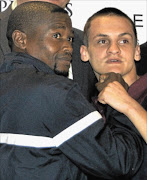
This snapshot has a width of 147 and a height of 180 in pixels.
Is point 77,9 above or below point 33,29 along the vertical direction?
below

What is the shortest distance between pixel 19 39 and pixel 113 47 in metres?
0.41

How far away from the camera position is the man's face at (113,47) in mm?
1805

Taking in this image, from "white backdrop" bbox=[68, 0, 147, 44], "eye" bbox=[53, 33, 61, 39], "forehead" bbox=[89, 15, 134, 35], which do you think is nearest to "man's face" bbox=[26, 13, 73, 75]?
"eye" bbox=[53, 33, 61, 39]

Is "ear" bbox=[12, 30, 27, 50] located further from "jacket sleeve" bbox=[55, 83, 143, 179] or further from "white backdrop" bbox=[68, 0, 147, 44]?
"white backdrop" bbox=[68, 0, 147, 44]

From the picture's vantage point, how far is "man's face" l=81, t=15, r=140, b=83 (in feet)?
5.92

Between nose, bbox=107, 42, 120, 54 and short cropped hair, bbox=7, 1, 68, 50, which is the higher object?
short cropped hair, bbox=7, 1, 68, 50

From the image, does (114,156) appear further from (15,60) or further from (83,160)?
(15,60)

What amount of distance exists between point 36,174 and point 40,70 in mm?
357

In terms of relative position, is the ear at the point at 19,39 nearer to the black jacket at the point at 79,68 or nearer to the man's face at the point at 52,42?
the man's face at the point at 52,42

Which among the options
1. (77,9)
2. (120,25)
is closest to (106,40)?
(120,25)

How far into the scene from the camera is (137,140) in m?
1.48

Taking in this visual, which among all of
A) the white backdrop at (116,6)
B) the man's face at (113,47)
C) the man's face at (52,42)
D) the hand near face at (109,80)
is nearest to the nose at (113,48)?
the man's face at (113,47)

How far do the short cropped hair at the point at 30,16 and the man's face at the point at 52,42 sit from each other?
0.02 m

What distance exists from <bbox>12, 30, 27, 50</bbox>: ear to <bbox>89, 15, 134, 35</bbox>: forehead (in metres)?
0.41
